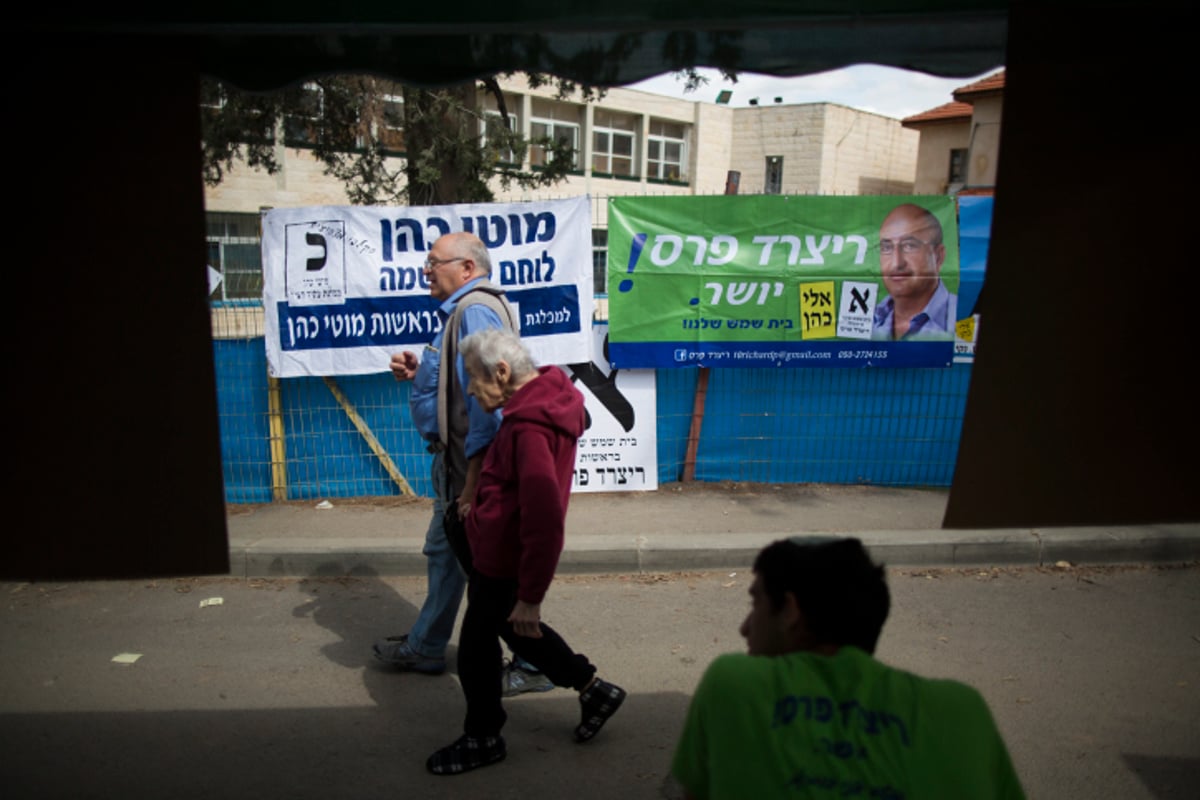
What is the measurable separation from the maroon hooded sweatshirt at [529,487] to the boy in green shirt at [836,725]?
1.37m

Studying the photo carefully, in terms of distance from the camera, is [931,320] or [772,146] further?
A: [772,146]

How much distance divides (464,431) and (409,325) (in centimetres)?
322

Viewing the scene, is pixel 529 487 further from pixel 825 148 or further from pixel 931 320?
pixel 825 148

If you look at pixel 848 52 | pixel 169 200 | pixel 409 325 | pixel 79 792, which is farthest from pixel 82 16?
pixel 409 325

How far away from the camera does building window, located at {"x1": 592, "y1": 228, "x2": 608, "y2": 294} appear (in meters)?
6.91

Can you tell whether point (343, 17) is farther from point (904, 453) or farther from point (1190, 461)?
point (904, 453)

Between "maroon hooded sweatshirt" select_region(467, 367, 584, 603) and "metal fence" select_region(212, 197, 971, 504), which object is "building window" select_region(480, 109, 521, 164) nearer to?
"metal fence" select_region(212, 197, 971, 504)

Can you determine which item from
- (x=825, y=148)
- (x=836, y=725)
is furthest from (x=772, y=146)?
(x=836, y=725)

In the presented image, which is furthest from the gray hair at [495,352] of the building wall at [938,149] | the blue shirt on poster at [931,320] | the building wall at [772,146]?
the building wall at [772,146]

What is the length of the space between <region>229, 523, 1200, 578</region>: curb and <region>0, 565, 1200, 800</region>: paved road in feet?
0.32

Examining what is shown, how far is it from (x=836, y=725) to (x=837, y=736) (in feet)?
0.06

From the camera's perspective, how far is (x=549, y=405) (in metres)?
3.01

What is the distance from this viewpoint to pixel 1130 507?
2.13 m

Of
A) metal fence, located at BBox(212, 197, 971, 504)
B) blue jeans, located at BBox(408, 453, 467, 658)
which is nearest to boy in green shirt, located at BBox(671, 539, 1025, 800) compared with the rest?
blue jeans, located at BBox(408, 453, 467, 658)
